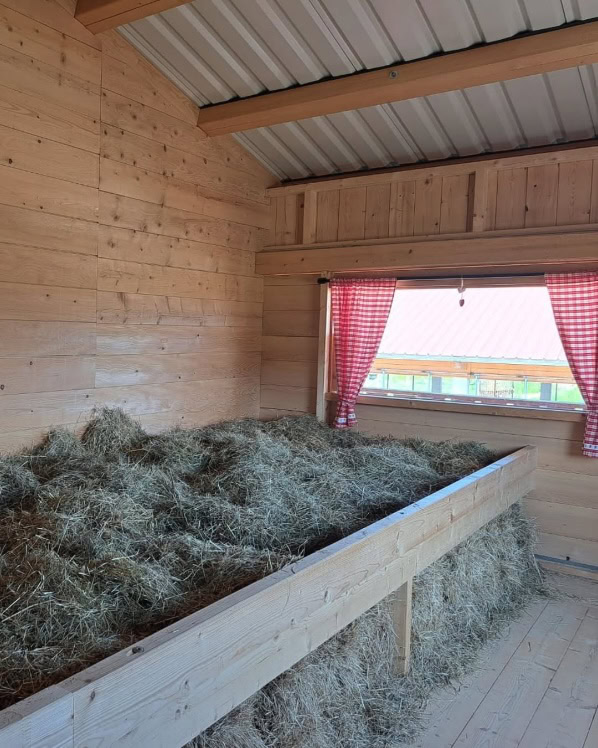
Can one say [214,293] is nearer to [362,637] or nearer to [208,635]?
[362,637]

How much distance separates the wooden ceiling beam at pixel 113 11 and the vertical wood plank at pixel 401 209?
1.81m

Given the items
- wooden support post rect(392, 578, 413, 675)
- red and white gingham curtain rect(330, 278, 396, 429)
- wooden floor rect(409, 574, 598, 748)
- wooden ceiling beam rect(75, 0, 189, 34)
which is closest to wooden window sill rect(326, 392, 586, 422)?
red and white gingham curtain rect(330, 278, 396, 429)

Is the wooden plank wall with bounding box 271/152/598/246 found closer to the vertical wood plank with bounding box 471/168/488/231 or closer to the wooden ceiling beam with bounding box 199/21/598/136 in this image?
the vertical wood plank with bounding box 471/168/488/231

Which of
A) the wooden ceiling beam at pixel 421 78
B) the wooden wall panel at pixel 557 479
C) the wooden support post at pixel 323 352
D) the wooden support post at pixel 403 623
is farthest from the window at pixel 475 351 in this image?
the wooden support post at pixel 403 623

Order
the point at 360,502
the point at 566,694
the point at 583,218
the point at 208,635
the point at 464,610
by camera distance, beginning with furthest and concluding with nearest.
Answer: the point at 583,218, the point at 464,610, the point at 360,502, the point at 566,694, the point at 208,635

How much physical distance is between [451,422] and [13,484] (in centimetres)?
262

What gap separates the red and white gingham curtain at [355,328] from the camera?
439 cm

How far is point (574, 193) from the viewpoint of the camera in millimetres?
3623

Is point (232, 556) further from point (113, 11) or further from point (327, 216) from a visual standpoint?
point (327, 216)

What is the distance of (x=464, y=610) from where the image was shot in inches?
118

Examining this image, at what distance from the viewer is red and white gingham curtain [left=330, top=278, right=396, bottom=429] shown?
439 cm

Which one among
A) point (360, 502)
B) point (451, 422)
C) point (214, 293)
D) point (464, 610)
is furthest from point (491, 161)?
point (464, 610)

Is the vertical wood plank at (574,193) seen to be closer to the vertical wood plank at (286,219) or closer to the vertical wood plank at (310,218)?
the vertical wood plank at (310,218)

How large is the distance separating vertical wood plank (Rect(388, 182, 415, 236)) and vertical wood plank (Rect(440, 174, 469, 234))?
0.21 meters
